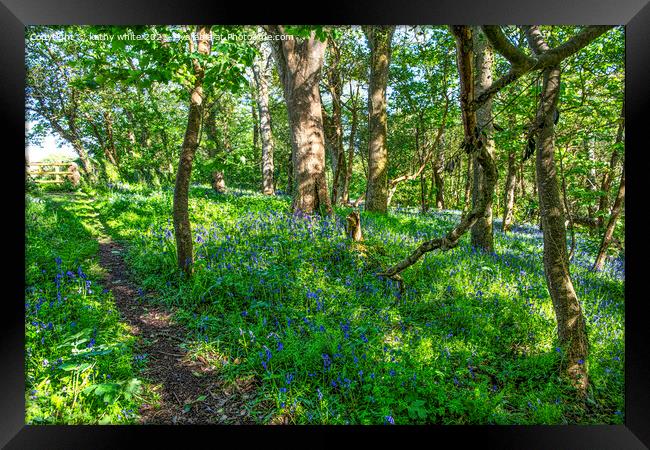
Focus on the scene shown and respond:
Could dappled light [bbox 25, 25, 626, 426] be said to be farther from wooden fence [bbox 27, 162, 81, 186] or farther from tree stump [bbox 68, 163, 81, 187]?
tree stump [bbox 68, 163, 81, 187]

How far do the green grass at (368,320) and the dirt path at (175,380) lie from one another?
12 centimetres

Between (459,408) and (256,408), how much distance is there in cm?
152

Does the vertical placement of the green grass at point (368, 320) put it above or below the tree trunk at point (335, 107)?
below

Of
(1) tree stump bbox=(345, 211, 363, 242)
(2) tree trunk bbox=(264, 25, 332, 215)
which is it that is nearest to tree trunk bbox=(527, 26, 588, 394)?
(1) tree stump bbox=(345, 211, 363, 242)

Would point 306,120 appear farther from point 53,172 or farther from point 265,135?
point 265,135

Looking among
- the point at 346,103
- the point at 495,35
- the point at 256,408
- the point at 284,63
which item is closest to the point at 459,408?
the point at 256,408

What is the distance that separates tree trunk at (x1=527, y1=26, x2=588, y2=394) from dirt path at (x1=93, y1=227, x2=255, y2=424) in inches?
111

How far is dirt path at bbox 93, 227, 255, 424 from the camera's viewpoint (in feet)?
7.41

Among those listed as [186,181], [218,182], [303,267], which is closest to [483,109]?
[303,267]

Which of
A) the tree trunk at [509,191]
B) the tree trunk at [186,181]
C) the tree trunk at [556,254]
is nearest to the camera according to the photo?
the tree trunk at [556,254]

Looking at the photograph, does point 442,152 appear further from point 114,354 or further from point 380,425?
point 114,354
